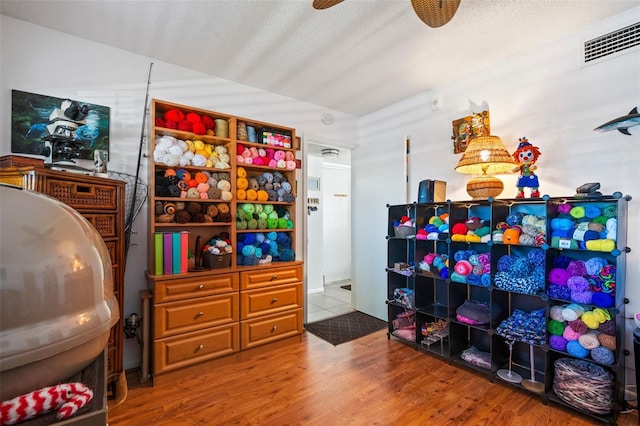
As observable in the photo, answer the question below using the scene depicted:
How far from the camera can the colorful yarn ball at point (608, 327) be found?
1758 mm

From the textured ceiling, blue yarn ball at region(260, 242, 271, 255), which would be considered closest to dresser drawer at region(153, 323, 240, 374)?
blue yarn ball at region(260, 242, 271, 255)

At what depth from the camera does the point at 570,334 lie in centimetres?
188

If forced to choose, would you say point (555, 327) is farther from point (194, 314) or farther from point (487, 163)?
point (194, 314)

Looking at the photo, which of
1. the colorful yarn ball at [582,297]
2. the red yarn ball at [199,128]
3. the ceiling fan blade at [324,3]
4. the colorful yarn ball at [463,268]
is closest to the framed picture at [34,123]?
the red yarn ball at [199,128]

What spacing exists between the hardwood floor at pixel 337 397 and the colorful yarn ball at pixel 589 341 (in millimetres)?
433

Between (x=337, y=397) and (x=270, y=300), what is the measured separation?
994mm

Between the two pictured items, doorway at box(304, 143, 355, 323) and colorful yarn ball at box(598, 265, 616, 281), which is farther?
doorway at box(304, 143, 355, 323)

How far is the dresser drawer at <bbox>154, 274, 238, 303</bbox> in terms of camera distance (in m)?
2.18

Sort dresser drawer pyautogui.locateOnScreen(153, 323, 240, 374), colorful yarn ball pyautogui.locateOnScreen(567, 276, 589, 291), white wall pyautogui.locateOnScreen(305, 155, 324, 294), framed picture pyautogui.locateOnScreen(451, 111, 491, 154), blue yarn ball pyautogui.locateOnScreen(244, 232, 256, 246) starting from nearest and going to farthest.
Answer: colorful yarn ball pyautogui.locateOnScreen(567, 276, 589, 291)
dresser drawer pyautogui.locateOnScreen(153, 323, 240, 374)
framed picture pyautogui.locateOnScreen(451, 111, 491, 154)
blue yarn ball pyautogui.locateOnScreen(244, 232, 256, 246)
white wall pyautogui.locateOnScreen(305, 155, 324, 294)

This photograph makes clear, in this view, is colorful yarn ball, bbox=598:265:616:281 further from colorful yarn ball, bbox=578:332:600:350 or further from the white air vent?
the white air vent

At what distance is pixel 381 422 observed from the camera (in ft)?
5.88

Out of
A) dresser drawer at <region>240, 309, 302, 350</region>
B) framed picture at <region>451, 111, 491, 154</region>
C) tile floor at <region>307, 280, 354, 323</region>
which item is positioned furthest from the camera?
tile floor at <region>307, 280, 354, 323</region>

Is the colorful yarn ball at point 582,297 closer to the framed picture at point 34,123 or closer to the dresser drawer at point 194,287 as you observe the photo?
the dresser drawer at point 194,287

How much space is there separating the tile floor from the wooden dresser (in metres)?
2.06
